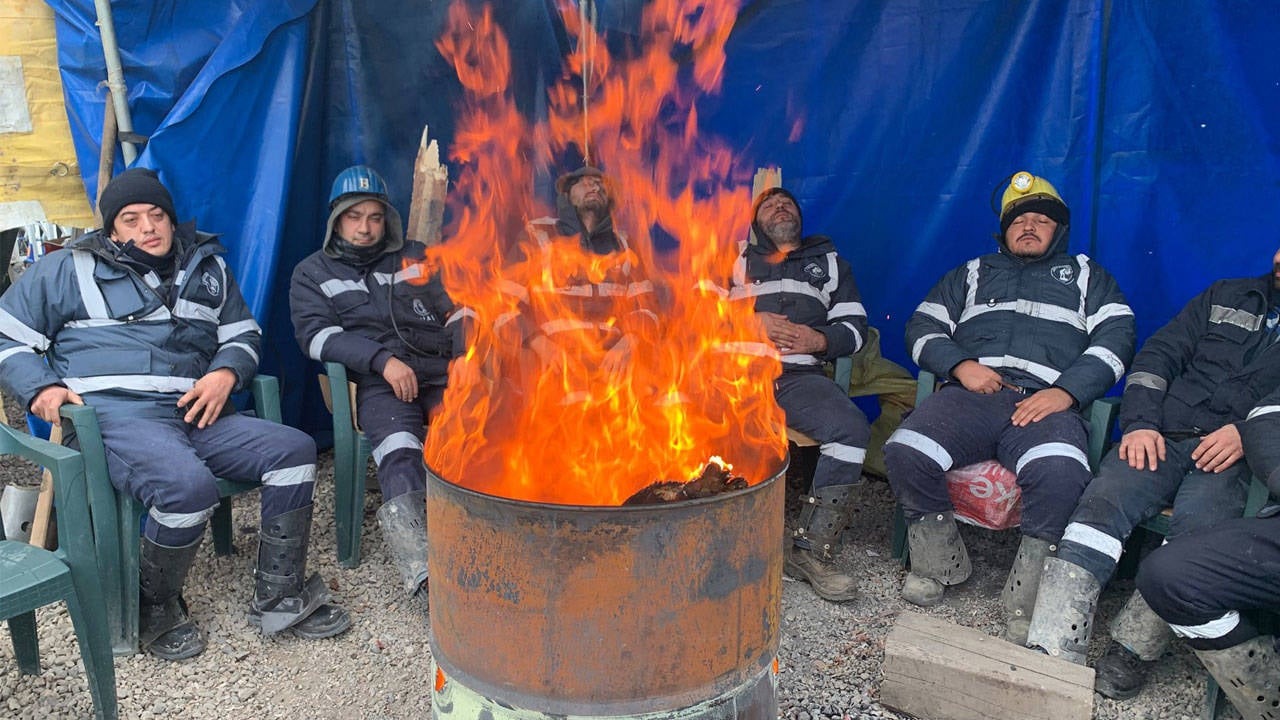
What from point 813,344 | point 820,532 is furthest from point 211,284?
point 820,532

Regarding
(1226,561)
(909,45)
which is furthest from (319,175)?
(1226,561)

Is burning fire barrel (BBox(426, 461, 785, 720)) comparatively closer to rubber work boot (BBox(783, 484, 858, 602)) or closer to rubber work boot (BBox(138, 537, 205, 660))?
rubber work boot (BBox(138, 537, 205, 660))

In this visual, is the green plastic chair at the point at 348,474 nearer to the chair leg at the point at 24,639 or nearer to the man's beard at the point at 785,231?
the chair leg at the point at 24,639

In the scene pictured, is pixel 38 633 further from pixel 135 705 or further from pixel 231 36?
pixel 231 36

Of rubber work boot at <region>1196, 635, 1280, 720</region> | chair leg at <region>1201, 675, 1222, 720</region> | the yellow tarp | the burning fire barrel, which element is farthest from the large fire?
the yellow tarp

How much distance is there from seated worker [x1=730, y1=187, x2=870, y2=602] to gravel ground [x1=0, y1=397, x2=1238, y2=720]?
0.61 ft

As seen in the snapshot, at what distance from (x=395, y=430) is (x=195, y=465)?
2.61ft

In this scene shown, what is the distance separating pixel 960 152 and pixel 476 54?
2.60m

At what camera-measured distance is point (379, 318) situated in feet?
13.5

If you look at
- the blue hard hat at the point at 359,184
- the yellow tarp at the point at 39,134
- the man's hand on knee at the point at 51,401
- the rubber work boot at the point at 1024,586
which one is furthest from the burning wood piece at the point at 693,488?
the yellow tarp at the point at 39,134

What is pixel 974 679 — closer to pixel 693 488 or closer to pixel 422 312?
pixel 693 488

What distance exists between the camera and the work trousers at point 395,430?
141 inches

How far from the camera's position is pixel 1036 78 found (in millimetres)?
4062

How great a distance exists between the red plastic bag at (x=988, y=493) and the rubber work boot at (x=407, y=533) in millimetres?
2086
